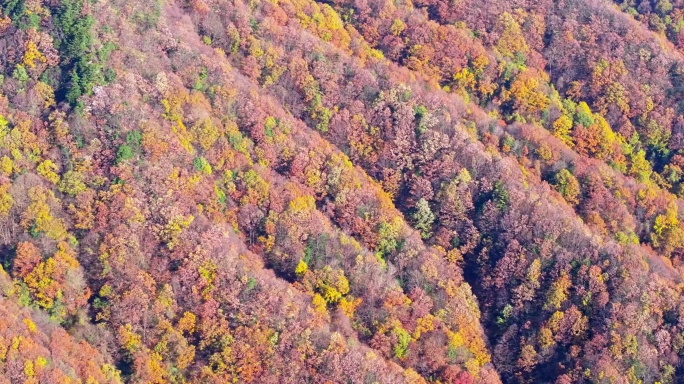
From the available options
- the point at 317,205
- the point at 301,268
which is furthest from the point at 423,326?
the point at 317,205

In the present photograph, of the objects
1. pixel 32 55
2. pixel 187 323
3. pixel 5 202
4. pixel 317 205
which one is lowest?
pixel 187 323

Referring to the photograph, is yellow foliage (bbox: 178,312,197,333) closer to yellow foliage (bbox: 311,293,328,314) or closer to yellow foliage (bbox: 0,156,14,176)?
yellow foliage (bbox: 311,293,328,314)

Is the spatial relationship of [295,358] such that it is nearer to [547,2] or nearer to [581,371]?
[581,371]

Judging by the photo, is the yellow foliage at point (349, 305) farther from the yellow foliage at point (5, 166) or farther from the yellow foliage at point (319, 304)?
the yellow foliage at point (5, 166)

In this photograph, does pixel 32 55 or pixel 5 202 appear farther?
pixel 32 55

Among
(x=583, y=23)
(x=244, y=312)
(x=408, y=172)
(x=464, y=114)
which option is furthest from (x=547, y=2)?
(x=244, y=312)

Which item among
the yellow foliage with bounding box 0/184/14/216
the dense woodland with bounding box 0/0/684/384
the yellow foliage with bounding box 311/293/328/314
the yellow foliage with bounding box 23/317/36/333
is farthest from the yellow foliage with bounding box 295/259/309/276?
the yellow foliage with bounding box 0/184/14/216

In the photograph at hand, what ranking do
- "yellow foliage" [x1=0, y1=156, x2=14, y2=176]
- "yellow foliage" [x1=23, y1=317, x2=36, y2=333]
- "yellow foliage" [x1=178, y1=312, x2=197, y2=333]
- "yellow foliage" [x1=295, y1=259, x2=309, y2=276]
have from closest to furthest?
"yellow foliage" [x1=23, y1=317, x2=36, y2=333] → "yellow foliage" [x1=178, y1=312, x2=197, y2=333] → "yellow foliage" [x1=0, y1=156, x2=14, y2=176] → "yellow foliage" [x1=295, y1=259, x2=309, y2=276]

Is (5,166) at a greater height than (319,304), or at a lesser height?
lesser

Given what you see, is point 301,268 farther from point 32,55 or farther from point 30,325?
point 32,55
